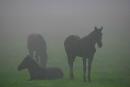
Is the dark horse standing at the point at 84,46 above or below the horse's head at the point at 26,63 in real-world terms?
above

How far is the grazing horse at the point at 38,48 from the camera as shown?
2.69 meters

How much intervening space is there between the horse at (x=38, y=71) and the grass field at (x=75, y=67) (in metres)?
0.04

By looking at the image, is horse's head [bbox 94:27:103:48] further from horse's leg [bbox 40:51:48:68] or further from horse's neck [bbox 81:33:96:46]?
horse's leg [bbox 40:51:48:68]

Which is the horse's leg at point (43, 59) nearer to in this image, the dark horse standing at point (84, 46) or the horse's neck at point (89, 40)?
the dark horse standing at point (84, 46)

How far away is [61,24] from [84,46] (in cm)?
29

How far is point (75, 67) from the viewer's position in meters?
2.67

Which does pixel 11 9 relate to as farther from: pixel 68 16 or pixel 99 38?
pixel 99 38

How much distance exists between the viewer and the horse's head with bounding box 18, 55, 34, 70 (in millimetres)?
2676

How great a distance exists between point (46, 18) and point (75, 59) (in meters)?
0.45

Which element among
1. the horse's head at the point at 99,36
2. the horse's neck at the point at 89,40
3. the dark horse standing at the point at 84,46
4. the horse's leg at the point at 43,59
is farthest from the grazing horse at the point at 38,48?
the horse's head at the point at 99,36

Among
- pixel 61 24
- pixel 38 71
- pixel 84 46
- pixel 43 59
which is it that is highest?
Answer: pixel 61 24

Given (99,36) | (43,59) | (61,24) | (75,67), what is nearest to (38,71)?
(43,59)

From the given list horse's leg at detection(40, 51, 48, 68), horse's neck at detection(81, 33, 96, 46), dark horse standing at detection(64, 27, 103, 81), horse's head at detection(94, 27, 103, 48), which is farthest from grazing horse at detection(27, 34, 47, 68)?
horse's head at detection(94, 27, 103, 48)

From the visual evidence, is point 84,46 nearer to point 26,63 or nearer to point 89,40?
point 89,40
